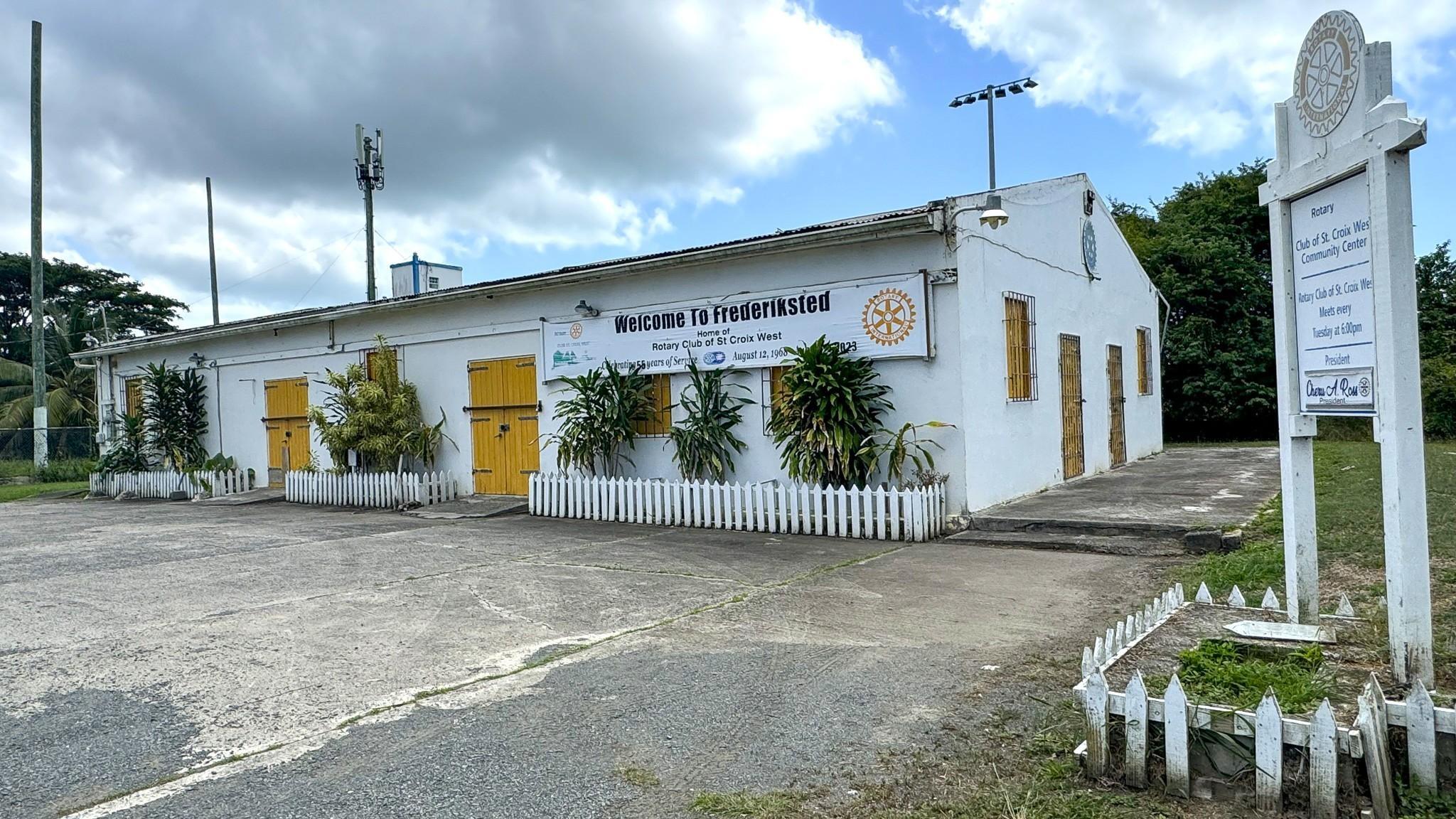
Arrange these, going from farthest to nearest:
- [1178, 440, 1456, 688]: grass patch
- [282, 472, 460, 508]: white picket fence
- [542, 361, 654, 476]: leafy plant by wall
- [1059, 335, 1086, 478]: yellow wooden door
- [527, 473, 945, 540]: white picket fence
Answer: [282, 472, 460, 508]: white picket fence < [1059, 335, 1086, 478]: yellow wooden door < [542, 361, 654, 476]: leafy plant by wall < [527, 473, 945, 540]: white picket fence < [1178, 440, 1456, 688]: grass patch

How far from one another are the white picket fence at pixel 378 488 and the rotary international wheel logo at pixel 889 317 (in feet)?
24.2

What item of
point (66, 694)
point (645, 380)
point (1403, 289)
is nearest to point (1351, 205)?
point (1403, 289)

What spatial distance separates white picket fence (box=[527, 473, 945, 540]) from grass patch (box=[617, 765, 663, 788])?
615 cm

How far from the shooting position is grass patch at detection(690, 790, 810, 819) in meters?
3.20

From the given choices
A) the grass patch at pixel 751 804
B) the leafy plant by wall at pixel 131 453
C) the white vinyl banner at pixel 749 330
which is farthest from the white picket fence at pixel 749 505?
the leafy plant by wall at pixel 131 453

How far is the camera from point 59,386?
1118 inches

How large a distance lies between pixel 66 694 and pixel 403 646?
1656 millimetres

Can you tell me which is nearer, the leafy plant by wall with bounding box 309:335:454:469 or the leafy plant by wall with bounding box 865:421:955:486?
the leafy plant by wall with bounding box 865:421:955:486

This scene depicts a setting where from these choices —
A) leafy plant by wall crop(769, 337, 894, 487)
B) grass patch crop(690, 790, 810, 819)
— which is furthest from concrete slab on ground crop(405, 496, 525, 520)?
grass patch crop(690, 790, 810, 819)

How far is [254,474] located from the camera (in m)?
17.7

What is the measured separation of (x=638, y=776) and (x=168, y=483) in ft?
56.9

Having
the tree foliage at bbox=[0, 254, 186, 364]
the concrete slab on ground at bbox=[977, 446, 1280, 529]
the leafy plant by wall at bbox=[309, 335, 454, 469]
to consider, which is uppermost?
the tree foliage at bbox=[0, 254, 186, 364]

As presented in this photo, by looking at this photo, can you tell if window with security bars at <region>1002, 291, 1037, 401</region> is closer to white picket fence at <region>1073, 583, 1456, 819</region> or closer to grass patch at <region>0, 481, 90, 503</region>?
white picket fence at <region>1073, 583, 1456, 819</region>

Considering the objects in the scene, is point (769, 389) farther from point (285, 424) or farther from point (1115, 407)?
point (285, 424)
